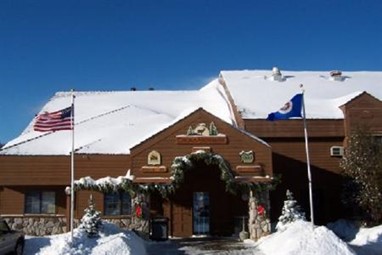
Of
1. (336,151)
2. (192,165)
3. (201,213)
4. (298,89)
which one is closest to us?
(192,165)

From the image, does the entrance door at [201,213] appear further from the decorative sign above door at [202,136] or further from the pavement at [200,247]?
the decorative sign above door at [202,136]

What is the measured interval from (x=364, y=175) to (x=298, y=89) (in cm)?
915

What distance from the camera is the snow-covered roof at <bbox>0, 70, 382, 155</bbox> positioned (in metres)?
28.3

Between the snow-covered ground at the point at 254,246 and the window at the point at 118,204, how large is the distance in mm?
4263

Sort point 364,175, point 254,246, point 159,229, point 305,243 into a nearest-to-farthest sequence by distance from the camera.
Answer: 1. point 305,243
2. point 254,246
3. point 159,229
4. point 364,175

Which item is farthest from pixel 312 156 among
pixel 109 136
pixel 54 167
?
pixel 54 167

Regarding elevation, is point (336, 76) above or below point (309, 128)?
above

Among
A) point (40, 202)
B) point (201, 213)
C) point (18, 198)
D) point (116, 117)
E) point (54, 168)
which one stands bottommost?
point (201, 213)

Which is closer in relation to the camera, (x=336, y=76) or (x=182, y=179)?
(x=182, y=179)

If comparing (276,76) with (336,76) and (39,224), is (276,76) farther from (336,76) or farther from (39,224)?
(39,224)

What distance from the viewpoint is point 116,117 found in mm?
33344

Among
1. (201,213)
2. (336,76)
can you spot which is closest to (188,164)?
(201,213)

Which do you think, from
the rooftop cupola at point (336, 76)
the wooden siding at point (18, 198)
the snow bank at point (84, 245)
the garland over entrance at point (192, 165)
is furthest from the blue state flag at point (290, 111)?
the rooftop cupola at point (336, 76)

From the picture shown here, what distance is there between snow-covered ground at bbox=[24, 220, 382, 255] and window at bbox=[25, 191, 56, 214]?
6.10 meters
